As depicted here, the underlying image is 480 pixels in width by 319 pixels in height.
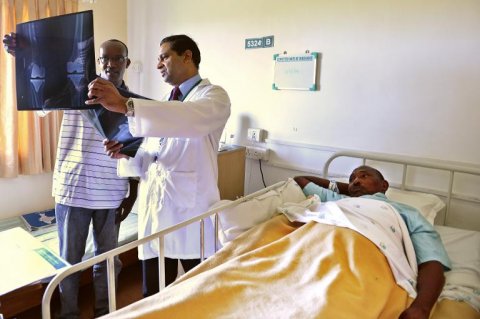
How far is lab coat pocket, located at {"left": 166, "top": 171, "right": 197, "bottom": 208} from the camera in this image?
143 centimetres

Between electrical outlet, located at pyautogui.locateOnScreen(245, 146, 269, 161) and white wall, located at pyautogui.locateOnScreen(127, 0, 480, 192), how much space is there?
0.23ft

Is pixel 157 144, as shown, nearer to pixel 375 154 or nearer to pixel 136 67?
pixel 375 154

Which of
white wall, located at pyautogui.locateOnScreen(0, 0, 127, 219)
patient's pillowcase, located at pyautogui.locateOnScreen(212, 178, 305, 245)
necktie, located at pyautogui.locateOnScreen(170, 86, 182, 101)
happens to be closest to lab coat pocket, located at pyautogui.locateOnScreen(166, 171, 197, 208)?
patient's pillowcase, located at pyautogui.locateOnScreen(212, 178, 305, 245)

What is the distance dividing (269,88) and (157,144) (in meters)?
0.99

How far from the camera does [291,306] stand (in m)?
0.88

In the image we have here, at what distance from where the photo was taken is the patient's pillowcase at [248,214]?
132 centimetres

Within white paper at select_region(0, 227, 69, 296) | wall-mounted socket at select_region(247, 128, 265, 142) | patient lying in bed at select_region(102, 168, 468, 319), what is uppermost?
wall-mounted socket at select_region(247, 128, 265, 142)

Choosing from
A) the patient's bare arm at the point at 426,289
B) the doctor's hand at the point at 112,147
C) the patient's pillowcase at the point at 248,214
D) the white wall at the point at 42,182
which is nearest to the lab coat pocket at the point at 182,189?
the patient's pillowcase at the point at 248,214

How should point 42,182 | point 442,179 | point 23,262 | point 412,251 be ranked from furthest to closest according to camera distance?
point 42,182 < point 442,179 < point 23,262 < point 412,251

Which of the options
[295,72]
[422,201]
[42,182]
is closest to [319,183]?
[422,201]

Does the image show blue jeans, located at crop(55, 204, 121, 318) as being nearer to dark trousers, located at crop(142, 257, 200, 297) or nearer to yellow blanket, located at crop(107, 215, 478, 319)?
dark trousers, located at crop(142, 257, 200, 297)

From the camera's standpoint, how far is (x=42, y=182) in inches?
108

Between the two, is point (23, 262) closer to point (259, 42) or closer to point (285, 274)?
point (285, 274)

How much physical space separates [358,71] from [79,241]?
1596 millimetres
